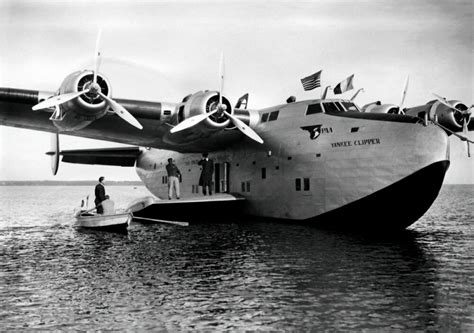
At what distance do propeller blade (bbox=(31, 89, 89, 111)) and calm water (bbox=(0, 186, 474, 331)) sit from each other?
3564 millimetres

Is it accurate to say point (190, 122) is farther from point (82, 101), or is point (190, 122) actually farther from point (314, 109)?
point (314, 109)

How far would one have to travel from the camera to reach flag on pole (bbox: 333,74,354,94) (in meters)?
17.3

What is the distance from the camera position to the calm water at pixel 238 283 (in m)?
5.73

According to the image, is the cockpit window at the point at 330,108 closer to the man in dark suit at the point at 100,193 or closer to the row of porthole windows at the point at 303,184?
the row of porthole windows at the point at 303,184

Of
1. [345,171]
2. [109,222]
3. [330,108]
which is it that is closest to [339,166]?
[345,171]

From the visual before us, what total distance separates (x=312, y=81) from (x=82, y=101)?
8.07m

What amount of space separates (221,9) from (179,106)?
298 inches

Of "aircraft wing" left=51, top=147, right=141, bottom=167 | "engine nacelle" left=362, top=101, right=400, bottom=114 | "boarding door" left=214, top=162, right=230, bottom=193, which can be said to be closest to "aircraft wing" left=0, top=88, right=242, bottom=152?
"boarding door" left=214, top=162, right=230, bottom=193

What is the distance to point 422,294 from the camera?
22.8 ft

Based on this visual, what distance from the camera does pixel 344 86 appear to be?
1752 centimetres

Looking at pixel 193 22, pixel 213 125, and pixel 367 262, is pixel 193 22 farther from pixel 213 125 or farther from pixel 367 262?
pixel 213 125

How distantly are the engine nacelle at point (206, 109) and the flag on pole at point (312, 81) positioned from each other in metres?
3.37

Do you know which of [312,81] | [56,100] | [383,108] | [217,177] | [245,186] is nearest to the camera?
[56,100]

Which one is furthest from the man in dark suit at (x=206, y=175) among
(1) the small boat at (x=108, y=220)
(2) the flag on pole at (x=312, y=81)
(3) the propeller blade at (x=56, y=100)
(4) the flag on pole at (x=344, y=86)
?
(3) the propeller blade at (x=56, y=100)
